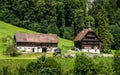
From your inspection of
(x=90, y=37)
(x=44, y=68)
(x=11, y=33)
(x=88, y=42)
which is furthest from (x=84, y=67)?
(x=11, y=33)

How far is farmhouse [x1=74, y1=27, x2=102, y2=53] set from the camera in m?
95.6

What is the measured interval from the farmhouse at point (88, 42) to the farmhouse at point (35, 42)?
7.27 meters

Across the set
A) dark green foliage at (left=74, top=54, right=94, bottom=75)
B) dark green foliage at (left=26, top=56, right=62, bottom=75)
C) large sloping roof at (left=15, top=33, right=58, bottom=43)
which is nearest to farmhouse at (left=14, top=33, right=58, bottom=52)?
large sloping roof at (left=15, top=33, right=58, bottom=43)

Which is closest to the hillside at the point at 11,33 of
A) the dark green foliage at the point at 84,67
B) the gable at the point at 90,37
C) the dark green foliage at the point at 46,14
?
the gable at the point at 90,37

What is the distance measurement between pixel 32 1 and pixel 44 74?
75.9 metres

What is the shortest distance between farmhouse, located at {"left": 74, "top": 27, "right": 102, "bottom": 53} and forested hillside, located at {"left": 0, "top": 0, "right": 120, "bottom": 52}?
17827 mm

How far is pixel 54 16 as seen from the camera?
12612cm

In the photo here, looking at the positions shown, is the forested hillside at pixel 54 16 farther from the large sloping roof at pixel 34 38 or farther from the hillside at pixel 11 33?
the large sloping roof at pixel 34 38

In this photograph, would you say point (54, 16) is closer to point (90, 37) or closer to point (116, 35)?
point (116, 35)

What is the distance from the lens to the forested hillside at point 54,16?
12125 centimetres

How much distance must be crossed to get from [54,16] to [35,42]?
36082 mm

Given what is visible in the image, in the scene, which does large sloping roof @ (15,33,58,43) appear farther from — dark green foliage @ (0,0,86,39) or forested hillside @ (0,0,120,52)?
dark green foliage @ (0,0,86,39)

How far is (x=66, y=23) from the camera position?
13162 centimetres

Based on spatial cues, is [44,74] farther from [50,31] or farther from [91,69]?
[50,31]
